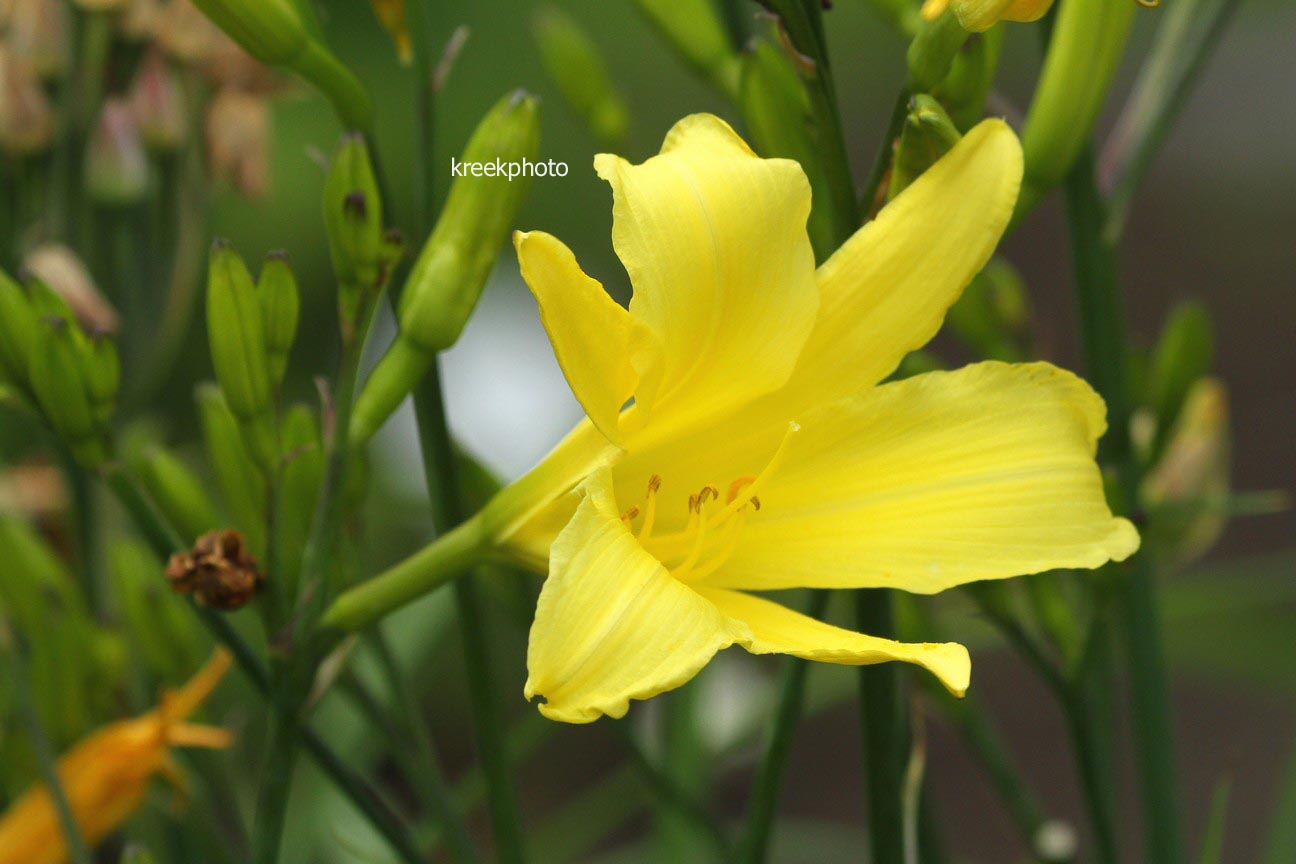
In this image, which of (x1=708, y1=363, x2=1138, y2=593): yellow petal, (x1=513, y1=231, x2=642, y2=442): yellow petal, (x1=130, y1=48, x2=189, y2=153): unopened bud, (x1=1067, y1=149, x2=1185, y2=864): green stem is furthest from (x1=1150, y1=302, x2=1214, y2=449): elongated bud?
(x1=130, y1=48, x2=189, y2=153): unopened bud

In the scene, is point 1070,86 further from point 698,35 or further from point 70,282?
point 70,282

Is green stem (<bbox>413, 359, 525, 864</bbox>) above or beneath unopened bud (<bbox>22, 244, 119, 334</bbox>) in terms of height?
beneath

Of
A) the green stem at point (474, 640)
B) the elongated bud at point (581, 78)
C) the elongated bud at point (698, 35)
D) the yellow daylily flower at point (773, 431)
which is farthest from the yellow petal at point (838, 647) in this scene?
the elongated bud at point (581, 78)

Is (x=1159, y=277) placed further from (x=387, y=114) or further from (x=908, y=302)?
(x=908, y=302)

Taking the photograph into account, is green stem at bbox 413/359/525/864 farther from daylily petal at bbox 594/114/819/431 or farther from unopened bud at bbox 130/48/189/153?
unopened bud at bbox 130/48/189/153

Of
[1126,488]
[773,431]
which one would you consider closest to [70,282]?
[773,431]

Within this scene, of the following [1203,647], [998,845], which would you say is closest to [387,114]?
[1203,647]
